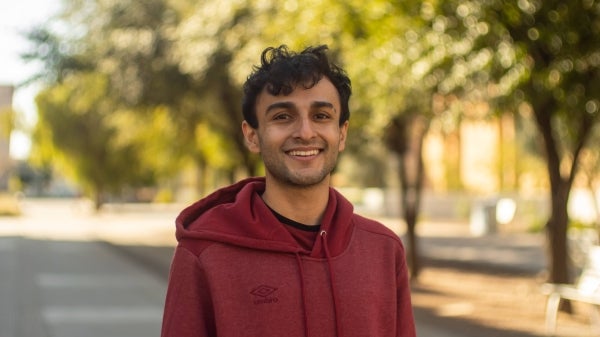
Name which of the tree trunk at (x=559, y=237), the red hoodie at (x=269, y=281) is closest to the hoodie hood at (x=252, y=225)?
the red hoodie at (x=269, y=281)

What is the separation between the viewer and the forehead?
7.86 ft

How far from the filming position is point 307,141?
2414 millimetres

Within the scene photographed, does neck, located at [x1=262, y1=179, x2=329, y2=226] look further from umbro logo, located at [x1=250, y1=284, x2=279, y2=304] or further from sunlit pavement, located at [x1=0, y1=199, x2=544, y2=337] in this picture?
sunlit pavement, located at [x1=0, y1=199, x2=544, y2=337]

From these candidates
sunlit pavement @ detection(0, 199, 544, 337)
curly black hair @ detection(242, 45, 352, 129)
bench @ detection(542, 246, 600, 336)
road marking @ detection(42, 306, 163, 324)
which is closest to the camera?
curly black hair @ detection(242, 45, 352, 129)

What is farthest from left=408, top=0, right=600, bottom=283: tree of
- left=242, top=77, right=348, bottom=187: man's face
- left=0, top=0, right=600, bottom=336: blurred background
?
left=242, top=77, right=348, bottom=187: man's face

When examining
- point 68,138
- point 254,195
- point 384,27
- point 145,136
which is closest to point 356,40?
point 384,27

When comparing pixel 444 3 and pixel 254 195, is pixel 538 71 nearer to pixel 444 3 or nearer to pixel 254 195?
pixel 444 3

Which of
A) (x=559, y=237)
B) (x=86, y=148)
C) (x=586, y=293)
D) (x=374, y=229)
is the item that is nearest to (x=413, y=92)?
(x=559, y=237)

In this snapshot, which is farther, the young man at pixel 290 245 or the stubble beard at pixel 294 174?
the stubble beard at pixel 294 174

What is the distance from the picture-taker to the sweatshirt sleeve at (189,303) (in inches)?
91.4

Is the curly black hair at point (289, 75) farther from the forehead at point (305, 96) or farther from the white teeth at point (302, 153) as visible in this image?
the white teeth at point (302, 153)

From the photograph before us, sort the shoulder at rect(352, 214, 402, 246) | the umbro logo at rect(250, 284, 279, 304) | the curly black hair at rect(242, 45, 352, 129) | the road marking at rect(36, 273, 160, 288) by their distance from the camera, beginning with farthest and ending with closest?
the road marking at rect(36, 273, 160, 288) < the shoulder at rect(352, 214, 402, 246) < the curly black hair at rect(242, 45, 352, 129) < the umbro logo at rect(250, 284, 279, 304)

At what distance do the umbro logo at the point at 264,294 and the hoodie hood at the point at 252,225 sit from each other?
0.09 metres

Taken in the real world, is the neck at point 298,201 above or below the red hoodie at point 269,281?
above
